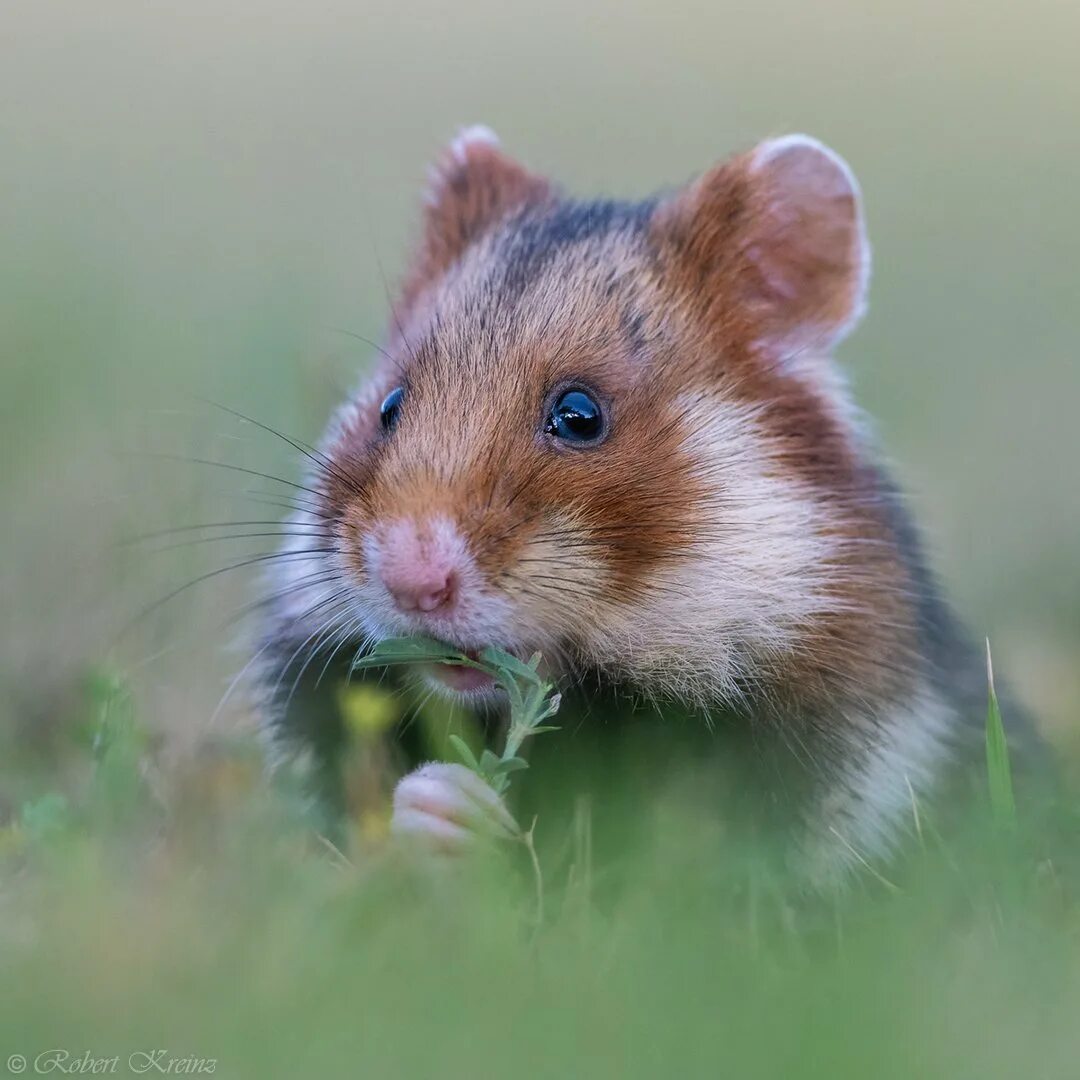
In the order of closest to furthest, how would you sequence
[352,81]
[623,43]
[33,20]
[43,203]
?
[43,203] < [33,20] < [352,81] < [623,43]

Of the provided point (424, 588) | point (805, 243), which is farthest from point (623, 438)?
point (805, 243)

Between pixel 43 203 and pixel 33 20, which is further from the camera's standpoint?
pixel 33 20

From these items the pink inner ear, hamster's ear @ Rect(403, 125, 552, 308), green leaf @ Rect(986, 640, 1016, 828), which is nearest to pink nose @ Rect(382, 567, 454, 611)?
green leaf @ Rect(986, 640, 1016, 828)

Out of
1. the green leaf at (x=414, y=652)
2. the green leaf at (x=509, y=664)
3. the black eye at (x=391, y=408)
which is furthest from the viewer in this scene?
the black eye at (x=391, y=408)

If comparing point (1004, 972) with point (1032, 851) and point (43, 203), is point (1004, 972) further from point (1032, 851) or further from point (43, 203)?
point (43, 203)

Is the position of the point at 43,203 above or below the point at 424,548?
below

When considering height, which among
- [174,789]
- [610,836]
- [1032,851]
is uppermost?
[1032,851]

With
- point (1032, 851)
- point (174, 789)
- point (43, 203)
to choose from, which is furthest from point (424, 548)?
point (43, 203)

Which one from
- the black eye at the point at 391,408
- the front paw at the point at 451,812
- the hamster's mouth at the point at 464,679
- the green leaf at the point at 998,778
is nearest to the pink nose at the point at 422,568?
the hamster's mouth at the point at 464,679

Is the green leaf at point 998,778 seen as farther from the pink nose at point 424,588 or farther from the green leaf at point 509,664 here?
the pink nose at point 424,588
